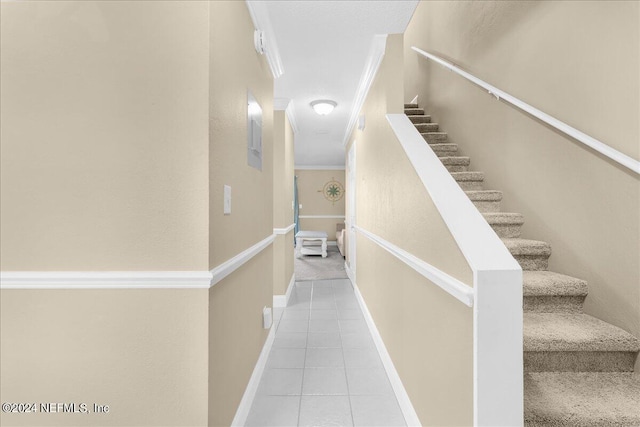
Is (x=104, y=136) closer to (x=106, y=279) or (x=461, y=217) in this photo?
(x=106, y=279)

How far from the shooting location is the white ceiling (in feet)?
6.30

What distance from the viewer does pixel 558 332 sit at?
1.40 m

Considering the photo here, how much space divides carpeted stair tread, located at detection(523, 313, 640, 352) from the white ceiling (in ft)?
6.59

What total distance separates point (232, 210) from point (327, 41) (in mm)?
1667

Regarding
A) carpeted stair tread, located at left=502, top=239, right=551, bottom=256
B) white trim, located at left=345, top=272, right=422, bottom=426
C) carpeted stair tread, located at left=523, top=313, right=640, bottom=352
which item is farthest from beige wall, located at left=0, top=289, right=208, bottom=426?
carpeted stair tread, located at left=502, top=239, right=551, bottom=256

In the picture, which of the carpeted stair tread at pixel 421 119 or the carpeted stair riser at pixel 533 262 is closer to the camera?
the carpeted stair riser at pixel 533 262

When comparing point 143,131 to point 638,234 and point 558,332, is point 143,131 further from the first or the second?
point 638,234

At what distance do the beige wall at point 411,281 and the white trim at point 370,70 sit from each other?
0.22ft

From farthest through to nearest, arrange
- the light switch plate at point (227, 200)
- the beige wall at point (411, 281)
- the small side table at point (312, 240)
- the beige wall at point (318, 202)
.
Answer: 1. the beige wall at point (318, 202)
2. the small side table at point (312, 240)
3. the light switch plate at point (227, 200)
4. the beige wall at point (411, 281)

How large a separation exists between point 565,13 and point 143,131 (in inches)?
95.3

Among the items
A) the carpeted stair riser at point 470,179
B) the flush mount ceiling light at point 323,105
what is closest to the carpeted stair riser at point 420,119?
the flush mount ceiling light at point 323,105

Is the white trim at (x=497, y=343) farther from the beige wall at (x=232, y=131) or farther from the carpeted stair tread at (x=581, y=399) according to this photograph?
the beige wall at (x=232, y=131)

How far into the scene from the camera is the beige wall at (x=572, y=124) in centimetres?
143

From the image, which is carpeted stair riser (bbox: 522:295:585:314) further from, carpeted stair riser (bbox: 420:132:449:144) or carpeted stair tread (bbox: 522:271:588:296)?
carpeted stair riser (bbox: 420:132:449:144)
